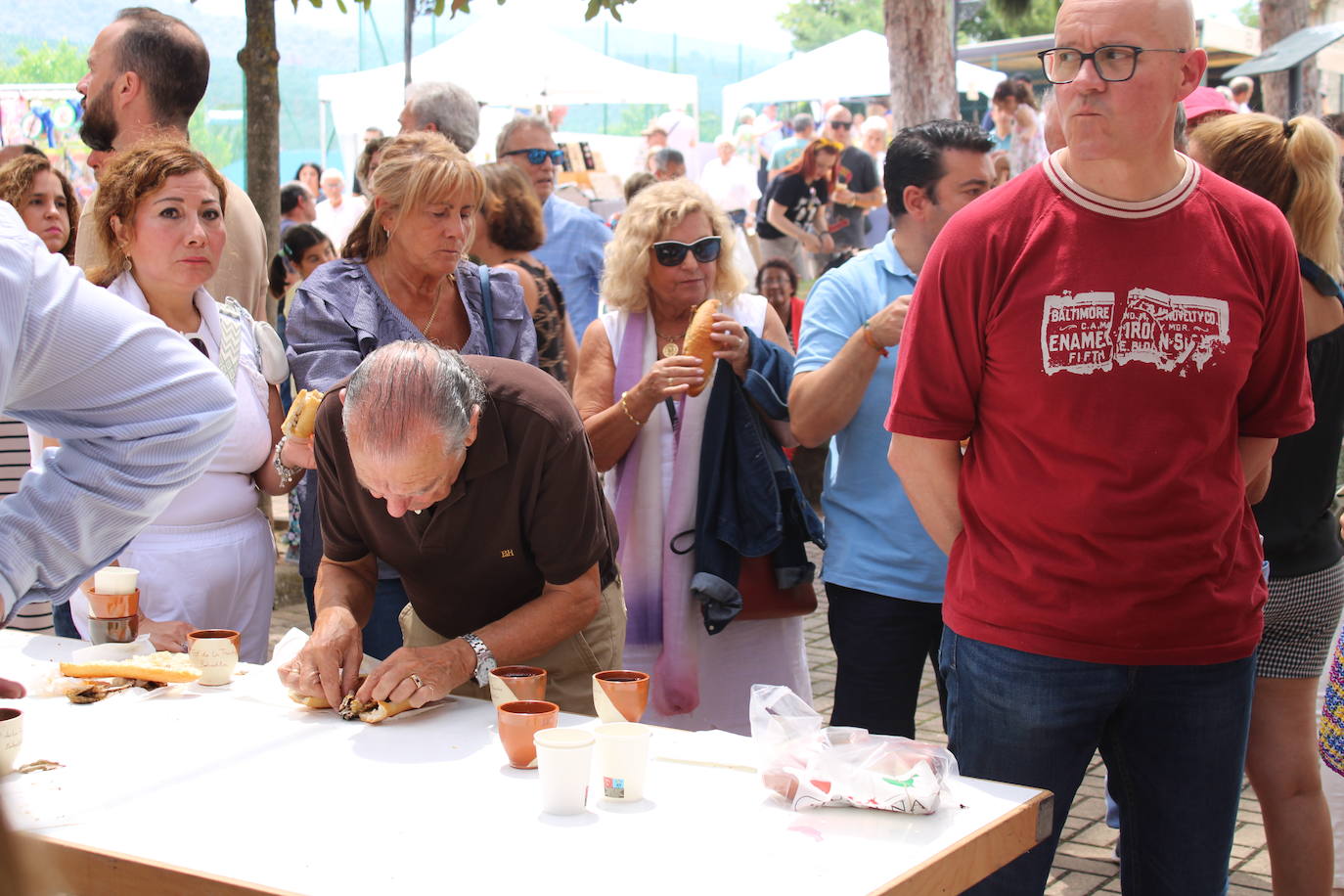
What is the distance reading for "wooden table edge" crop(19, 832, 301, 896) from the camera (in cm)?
190

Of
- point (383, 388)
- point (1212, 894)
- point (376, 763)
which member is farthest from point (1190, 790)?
point (383, 388)

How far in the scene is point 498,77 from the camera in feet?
52.2

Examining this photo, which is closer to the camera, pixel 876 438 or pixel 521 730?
pixel 521 730

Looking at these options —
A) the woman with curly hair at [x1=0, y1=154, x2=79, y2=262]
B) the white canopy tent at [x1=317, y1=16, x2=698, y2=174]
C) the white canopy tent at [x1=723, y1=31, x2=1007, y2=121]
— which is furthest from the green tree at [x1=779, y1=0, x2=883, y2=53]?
the woman with curly hair at [x1=0, y1=154, x2=79, y2=262]

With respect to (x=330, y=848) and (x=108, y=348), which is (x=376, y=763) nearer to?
(x=330, y=848)

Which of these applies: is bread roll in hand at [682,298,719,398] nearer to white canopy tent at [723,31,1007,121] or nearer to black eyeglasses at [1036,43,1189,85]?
black eyeglasses at [1036,43,1189,85]

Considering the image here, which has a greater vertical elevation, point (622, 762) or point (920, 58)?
point (920, 58)

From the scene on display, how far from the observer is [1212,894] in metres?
2.41

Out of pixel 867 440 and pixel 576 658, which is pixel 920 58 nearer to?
pixel 867 440

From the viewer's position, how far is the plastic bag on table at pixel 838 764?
2119mm

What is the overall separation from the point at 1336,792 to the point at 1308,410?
1.11 m

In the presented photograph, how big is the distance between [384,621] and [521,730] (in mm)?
1146

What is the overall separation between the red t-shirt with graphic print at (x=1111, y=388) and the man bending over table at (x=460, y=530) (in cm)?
87

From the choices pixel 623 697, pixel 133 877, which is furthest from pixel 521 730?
pixel 133 877
